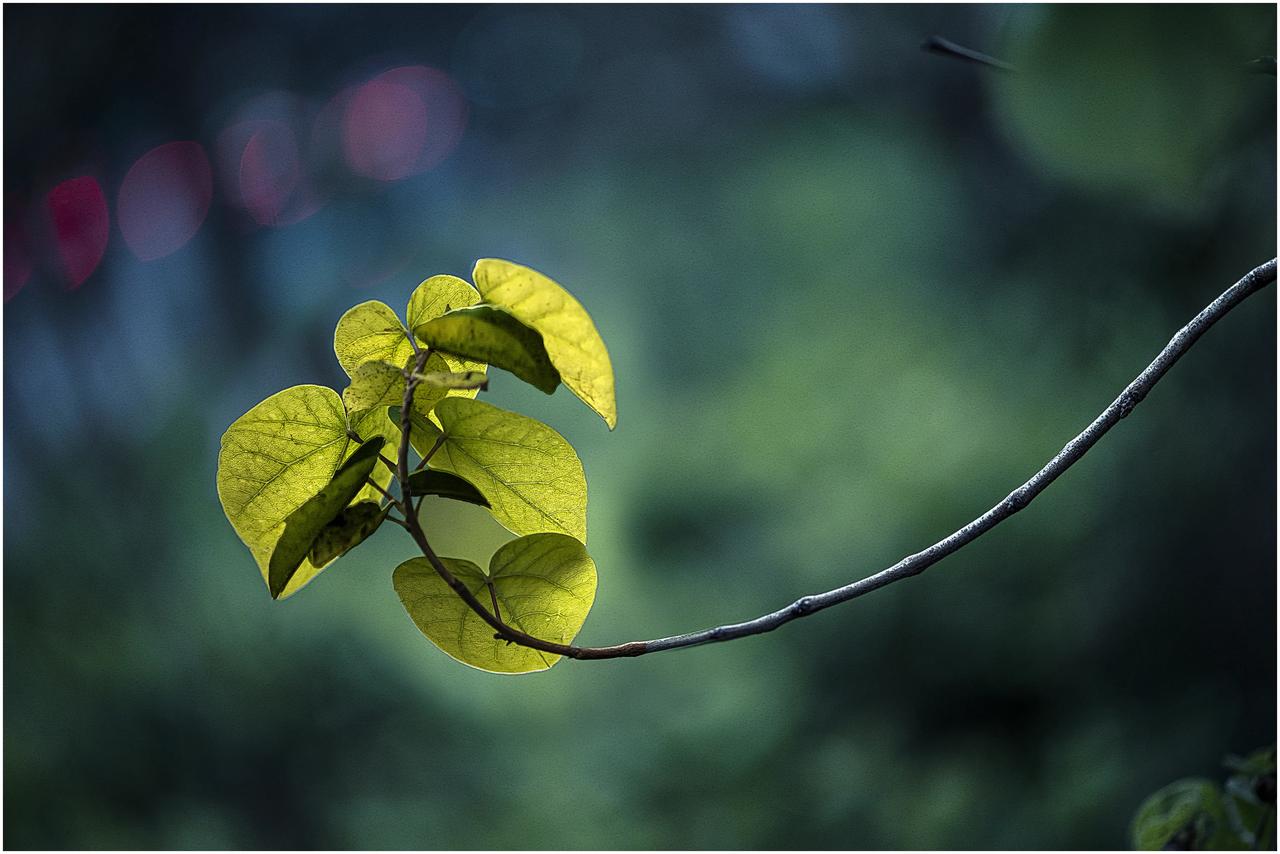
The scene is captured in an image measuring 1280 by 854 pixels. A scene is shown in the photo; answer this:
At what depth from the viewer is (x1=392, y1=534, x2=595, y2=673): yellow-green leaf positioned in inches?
10.2

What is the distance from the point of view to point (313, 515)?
224mm

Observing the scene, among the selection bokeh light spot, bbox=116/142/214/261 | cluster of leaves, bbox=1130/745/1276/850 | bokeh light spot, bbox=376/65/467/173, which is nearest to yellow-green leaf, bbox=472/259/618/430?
cluster of leaves, bbox=1130/745/1276/850

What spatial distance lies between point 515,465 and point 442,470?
23 mm

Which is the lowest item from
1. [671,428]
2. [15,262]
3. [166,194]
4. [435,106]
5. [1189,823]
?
[1189,823]

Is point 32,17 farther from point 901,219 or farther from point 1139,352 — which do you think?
point 1139,352

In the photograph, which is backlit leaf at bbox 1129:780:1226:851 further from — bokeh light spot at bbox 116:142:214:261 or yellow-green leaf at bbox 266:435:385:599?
bokeh light spot at bbox 116:142:214:261

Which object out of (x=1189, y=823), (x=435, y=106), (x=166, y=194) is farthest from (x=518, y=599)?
(x=166, y=194)

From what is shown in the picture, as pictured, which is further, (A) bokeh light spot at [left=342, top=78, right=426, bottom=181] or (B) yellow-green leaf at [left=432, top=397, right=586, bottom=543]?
(A) bokeh light spot at [left=342, top=78, right=426, bottom=181]

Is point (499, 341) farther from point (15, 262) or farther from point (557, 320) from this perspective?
point (15, 262)

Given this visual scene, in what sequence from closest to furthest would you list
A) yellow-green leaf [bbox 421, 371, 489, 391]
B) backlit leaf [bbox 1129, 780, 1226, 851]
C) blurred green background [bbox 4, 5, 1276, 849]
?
yellow-green leaf [bbox 421, 371, 489, 391] < backlit leaf [bbox 1129, 780, 1226, 851] < blurred green background [bbox 4, 5, 1276, 849]

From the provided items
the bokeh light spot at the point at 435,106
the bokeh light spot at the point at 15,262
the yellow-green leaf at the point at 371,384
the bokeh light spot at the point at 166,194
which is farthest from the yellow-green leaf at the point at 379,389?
the bokeh light spot at the point at 15,262

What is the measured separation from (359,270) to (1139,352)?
60.0 inches

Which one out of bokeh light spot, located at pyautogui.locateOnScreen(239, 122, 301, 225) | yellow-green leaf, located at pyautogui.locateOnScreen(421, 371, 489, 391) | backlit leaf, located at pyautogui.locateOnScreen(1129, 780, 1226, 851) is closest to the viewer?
yellow-green leaf, located at pyautogui.locateOnScreen(421, 371, 489, 391)

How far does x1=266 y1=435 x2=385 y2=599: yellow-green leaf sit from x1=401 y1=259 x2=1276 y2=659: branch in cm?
1
